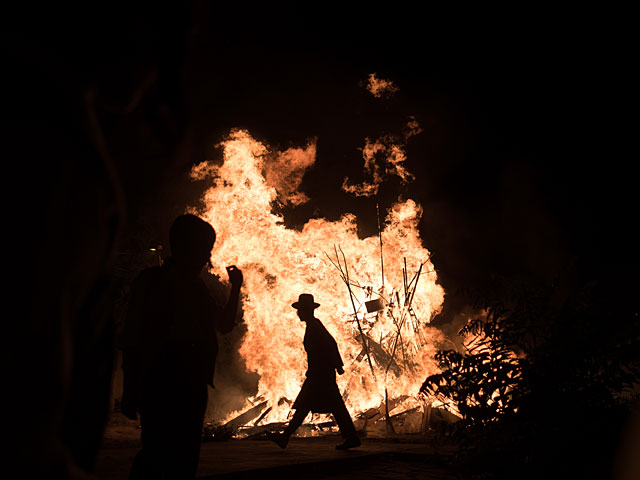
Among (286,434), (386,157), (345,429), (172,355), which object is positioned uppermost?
(386,157)

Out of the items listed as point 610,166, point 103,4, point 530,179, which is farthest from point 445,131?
point 103,4

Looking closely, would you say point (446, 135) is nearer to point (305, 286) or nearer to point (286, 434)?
point (305, 286)

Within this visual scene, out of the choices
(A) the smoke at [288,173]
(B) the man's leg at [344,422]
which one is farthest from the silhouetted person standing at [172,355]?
(A) the smoke at [288,173]

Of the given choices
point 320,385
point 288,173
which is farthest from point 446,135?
point 320,385

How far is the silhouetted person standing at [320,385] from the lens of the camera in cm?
804

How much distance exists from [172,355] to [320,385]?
5.21m

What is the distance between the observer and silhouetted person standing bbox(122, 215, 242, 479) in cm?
321

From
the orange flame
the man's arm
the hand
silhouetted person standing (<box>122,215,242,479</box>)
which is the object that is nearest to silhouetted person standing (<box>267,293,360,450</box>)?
the man's arm

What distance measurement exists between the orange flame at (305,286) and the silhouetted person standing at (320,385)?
17.9 feet

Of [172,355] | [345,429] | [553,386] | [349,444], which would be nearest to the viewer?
[172,355]

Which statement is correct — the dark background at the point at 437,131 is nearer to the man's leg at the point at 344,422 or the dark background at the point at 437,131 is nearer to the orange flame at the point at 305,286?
the orange flame at the point at 305,286

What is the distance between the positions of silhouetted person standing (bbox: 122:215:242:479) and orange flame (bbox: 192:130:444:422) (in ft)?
34.6

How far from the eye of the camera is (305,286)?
14547 millimetres

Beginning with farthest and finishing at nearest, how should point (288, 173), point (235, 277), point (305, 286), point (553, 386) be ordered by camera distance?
point (288, 173), point (305, 286), point (553, 386), point (235, 277)
